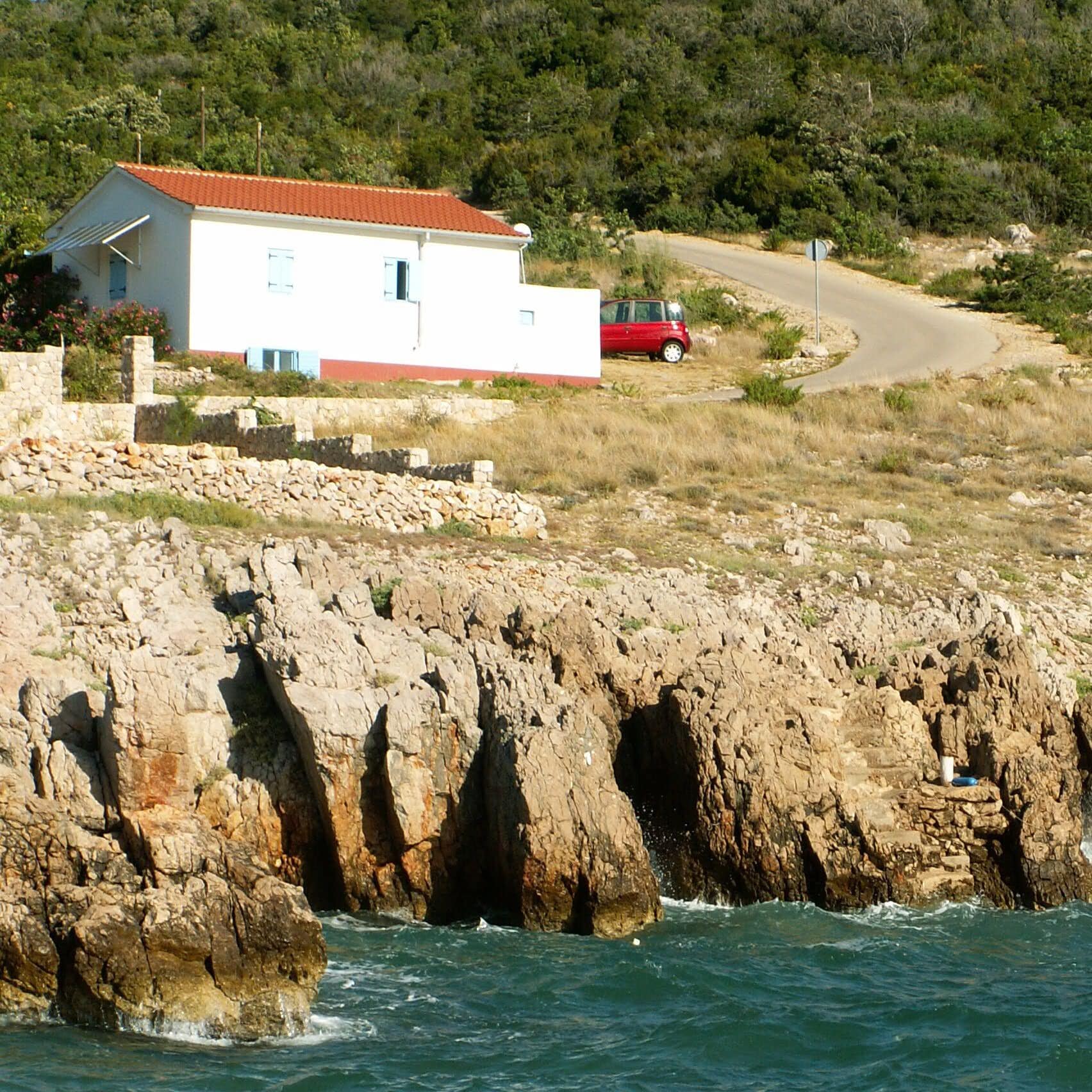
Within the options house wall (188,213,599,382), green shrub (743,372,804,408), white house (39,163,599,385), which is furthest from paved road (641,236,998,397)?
white house (39,163,599,385)

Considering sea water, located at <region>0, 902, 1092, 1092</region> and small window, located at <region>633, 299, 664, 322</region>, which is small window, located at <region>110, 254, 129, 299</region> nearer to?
small window, located at <region>633, 299, 664, 322</region>

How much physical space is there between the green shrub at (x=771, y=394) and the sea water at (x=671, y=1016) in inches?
666

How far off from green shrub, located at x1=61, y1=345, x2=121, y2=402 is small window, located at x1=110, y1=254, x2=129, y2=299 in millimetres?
4477

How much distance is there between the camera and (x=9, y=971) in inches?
434

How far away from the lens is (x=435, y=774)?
538 inches

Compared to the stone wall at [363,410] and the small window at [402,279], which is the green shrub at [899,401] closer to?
the stone wall at [363,410]

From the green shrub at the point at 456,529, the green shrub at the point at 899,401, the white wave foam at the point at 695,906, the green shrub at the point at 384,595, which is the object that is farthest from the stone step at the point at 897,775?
the green shrub at the point at 899,401

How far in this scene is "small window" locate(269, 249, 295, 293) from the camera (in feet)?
106

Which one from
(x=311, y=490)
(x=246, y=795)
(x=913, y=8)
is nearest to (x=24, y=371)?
(x=311, y=490)

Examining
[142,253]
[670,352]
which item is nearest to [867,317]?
[670,352]

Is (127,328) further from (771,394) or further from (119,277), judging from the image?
(771,394)

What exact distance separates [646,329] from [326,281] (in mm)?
7956

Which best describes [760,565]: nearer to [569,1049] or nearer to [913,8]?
[569,1049]

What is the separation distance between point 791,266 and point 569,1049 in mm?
39329
